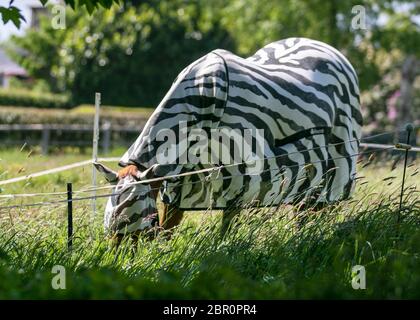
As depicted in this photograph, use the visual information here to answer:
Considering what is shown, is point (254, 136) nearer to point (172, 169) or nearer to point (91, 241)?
point (172, 169)

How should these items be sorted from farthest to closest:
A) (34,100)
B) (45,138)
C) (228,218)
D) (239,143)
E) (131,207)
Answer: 1. (34,100)
2. (45,138)
3. (239,143)
4. (228,218)
5. (131,207)

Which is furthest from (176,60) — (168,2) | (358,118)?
(358,118)

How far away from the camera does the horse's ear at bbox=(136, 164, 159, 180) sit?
20.9ft

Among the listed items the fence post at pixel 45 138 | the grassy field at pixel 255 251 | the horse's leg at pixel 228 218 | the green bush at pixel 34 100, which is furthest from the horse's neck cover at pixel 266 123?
the green bush at pixel 34 100

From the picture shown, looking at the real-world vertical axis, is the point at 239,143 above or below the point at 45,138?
below

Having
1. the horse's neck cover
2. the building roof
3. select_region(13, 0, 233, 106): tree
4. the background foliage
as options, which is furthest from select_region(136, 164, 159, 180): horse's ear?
the building roof

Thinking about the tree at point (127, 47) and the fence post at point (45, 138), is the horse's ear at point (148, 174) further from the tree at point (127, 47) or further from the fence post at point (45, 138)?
the tree at point (127, 47)

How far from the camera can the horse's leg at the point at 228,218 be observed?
6.57 m

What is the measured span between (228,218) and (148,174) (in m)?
0.82

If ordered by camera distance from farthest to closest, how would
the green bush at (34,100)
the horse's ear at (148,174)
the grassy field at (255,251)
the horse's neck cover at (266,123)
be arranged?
the green bush at (34,100), the horse's neck cover at (266,123), the horse's ear at (148,174), the grassy field at (255,251)

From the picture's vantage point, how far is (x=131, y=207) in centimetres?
639

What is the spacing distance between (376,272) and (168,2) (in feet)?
86.3

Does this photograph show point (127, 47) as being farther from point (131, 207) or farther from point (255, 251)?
point (255, 251)

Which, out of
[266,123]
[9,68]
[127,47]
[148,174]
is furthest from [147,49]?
[9,68]
